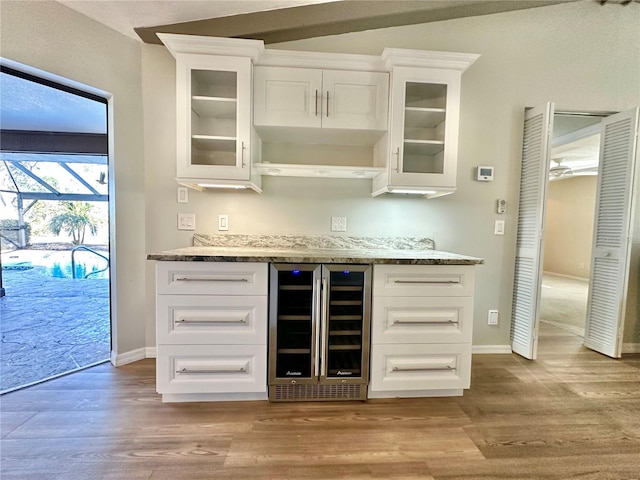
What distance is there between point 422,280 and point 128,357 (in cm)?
227

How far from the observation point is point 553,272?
22.7 ft

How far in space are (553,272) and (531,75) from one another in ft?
22.3

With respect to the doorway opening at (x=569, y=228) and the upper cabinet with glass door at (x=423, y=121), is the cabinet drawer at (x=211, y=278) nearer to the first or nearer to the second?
the upper cabinet with glass door at (x=423, y=121)

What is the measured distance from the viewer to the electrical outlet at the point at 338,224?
2188mm

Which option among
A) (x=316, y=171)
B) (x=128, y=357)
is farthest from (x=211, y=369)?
(x=316, y=171)

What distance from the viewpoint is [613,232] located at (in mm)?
2250

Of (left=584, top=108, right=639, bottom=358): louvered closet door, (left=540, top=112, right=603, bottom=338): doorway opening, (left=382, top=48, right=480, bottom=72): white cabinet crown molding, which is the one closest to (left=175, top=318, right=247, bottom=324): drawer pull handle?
(left=382, top=48, right=480, bottom=72): white cabinet crown molding

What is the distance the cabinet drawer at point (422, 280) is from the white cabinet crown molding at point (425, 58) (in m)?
1.36

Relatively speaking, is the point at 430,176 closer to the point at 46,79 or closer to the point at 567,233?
the point at 46,79

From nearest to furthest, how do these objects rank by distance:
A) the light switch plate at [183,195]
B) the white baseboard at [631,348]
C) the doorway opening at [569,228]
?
the light switch plate at [183,195], the white baseboard at [631,348], the doorway opening at [569,228]

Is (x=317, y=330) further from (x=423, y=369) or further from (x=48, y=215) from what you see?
(x=48, y=215)

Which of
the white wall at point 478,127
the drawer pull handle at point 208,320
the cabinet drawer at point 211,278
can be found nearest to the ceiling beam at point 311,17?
the white wall at point 478,127

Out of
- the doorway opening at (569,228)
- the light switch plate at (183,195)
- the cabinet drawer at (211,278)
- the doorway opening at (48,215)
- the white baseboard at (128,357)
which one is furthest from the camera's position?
the doorway opening at (569,228)

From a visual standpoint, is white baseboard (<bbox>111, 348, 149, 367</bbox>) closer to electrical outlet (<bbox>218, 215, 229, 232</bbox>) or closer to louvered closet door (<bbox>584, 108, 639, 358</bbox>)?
electrical outlet (<bbox>218, 215, 229, 232</bbox>)
